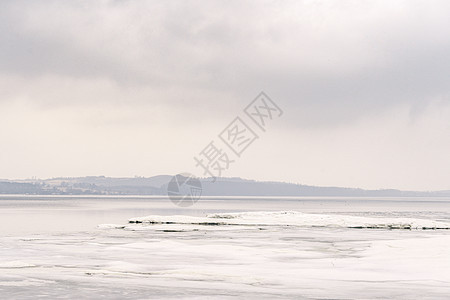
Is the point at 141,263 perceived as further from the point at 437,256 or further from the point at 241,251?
the point at 437,256

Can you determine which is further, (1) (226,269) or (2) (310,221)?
(2) (310,221)

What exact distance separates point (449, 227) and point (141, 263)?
41224 mm

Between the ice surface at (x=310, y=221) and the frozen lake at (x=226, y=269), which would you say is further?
the ice surface at (x=310, y=221)

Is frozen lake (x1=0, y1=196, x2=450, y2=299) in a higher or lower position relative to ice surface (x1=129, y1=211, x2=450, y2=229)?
lower

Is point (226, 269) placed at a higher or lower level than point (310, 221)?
lower

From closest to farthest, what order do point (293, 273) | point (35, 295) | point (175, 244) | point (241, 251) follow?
1. point (35, 295)
2. point (293, 273)
3. point (241, 251)
4. point (175, 244)

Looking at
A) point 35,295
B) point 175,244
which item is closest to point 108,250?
point 175,244

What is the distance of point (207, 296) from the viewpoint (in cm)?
1656

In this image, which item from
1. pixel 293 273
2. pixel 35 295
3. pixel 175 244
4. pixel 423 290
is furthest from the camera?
pixel 175 244

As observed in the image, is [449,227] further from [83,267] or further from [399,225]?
[83,267]

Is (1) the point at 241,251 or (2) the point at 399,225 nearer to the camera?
(1) the point at 241,251

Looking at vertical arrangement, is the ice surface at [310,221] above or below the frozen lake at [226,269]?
above

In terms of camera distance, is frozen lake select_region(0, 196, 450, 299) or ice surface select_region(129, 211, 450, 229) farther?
ice surface select_region(129, 211, 450, 229)

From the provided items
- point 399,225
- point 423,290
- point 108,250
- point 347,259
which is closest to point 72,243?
point 108,250
